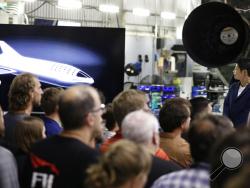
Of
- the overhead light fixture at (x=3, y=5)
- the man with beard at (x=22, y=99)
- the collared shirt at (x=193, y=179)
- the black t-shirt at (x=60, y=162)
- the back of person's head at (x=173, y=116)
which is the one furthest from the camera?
the overhead light fixture at (x=3, y=5)

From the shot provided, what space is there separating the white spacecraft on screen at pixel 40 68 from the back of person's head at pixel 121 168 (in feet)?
15.9

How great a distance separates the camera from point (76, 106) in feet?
7.78

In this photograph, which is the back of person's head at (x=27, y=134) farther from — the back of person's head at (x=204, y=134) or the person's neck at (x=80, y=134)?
the back of person's head at (x=204, y=134)

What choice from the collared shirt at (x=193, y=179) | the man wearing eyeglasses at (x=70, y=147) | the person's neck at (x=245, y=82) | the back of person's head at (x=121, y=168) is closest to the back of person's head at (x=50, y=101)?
the man wearing eyeglasses at (x=70, y=147)

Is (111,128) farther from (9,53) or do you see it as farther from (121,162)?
(9,53)

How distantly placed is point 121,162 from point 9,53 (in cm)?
514

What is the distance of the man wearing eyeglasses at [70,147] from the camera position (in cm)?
223

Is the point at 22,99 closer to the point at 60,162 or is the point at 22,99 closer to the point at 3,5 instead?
the point at 60,162

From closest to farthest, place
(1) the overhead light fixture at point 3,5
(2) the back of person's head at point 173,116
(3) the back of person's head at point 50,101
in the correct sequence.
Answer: (2) the back of person's head at point 173,116 < (3) the back of person's head at point 50,101 < (1) the overhead light fixture at point 3,5

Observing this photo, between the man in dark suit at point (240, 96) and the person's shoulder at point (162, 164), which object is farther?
the man in dark suit at point (240, 96)

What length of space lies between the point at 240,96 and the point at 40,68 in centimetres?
299

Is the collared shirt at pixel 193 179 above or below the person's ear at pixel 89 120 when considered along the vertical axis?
below

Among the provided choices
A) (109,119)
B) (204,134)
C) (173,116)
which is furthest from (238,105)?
(204,134)

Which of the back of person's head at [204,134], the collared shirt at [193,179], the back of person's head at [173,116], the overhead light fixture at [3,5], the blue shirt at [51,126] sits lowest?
the blue shirt at [51,126]
